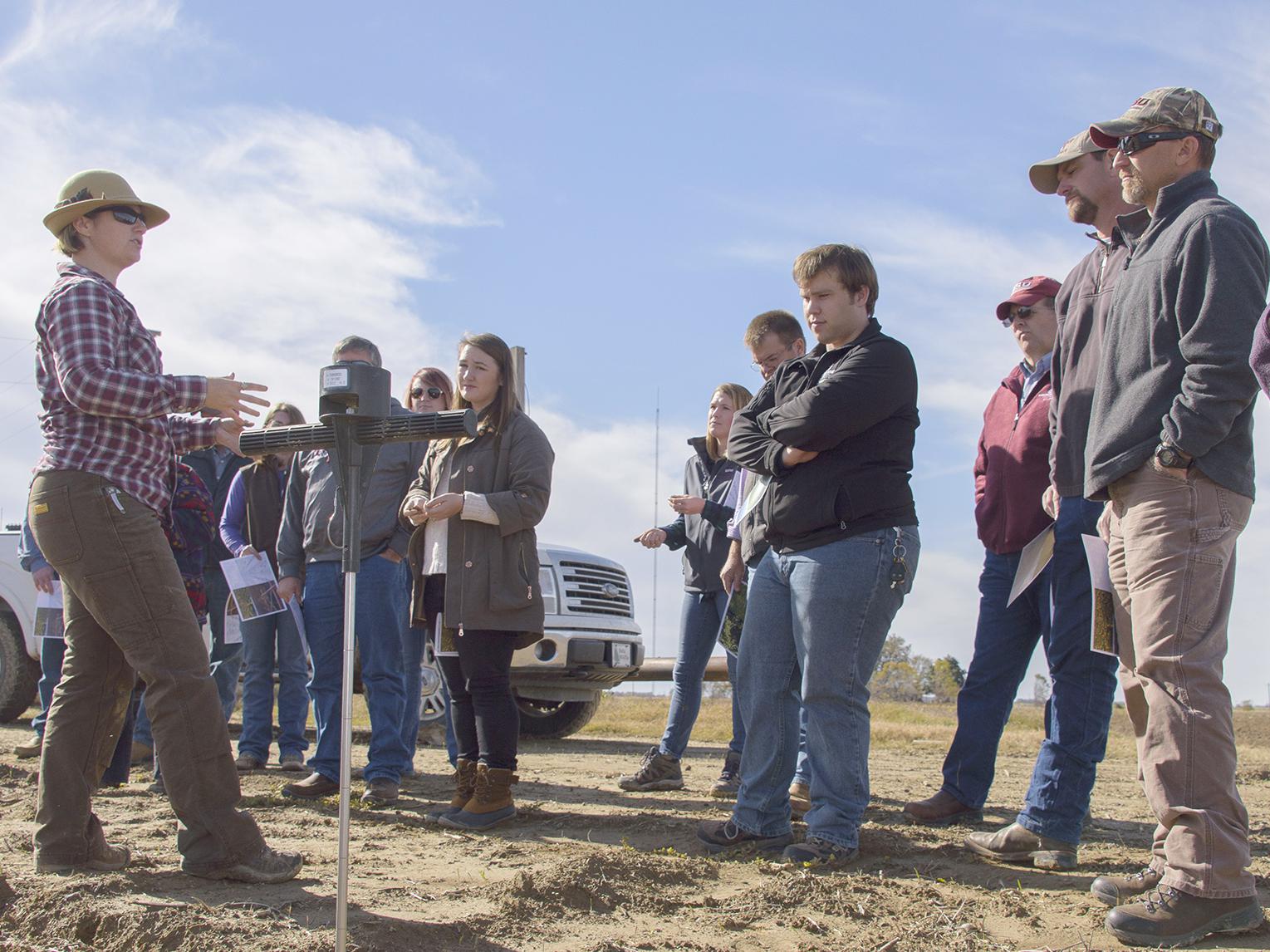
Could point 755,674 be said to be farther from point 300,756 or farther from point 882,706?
point 882,706

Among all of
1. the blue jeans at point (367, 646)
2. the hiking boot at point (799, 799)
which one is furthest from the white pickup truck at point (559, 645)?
the hiking boot at point (799, 799)

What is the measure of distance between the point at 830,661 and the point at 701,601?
240 cm

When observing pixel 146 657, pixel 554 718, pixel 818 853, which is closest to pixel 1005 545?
pixel 818 853

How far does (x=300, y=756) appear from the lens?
7.21m

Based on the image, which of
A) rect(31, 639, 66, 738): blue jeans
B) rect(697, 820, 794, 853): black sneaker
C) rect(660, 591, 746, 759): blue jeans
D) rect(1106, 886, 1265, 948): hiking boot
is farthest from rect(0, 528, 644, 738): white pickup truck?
rect(1106, 886, 1265, 948): hiking boot

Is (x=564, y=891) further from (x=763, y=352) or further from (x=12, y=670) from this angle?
(x=12, y=670)

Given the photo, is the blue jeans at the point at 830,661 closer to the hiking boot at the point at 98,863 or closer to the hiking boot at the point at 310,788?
the hiking boot at the point at 98,863

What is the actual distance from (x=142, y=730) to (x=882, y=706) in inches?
417

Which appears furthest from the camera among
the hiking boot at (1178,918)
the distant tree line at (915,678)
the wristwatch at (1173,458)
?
the distant tree line at (915,678)

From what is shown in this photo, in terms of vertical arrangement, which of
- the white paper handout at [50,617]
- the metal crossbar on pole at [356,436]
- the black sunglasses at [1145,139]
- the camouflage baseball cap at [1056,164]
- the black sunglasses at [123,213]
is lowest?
the white paper handout at [50,617]

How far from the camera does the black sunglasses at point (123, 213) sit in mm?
4269

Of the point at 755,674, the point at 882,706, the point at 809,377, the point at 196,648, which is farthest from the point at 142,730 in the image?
the point at 882,706

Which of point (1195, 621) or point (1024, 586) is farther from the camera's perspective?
point (1024, 586)

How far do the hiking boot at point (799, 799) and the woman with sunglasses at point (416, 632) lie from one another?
1.76 meters
